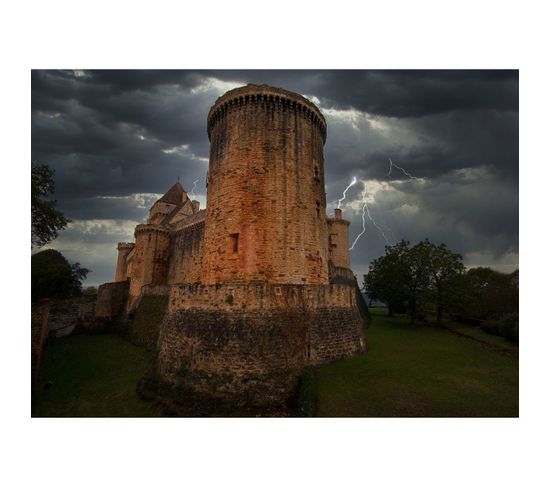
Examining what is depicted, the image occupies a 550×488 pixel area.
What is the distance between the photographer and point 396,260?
83.8 ft

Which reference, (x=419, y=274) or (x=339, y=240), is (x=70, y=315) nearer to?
(x=339, y=240)

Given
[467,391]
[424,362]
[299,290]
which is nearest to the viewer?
[467,391]

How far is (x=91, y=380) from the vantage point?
12.7 m

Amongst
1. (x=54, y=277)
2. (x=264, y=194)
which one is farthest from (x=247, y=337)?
(x=54, y=277)

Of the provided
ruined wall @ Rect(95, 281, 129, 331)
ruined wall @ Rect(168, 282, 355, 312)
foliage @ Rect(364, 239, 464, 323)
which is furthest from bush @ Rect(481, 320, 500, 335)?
Answer: ruined wall @ Rect(95, 281, 129, 331)

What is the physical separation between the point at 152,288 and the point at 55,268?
10728mm

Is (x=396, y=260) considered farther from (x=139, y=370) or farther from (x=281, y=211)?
(x=139, y=370)

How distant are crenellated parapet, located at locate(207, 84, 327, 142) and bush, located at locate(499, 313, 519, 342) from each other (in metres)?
16.9

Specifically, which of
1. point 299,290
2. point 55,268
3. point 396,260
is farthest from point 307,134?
point 55,268

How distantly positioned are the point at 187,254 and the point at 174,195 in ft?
73.9

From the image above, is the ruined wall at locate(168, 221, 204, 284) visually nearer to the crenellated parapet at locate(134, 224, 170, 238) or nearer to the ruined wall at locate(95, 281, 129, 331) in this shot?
the crenellated parapet at locate(134, 224, 170, 238)

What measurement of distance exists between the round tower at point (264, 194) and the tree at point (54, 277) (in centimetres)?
2011

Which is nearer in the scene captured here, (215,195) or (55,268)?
(215,195)

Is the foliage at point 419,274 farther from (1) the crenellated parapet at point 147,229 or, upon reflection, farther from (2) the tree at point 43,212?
(2) the tree at point 43,212
